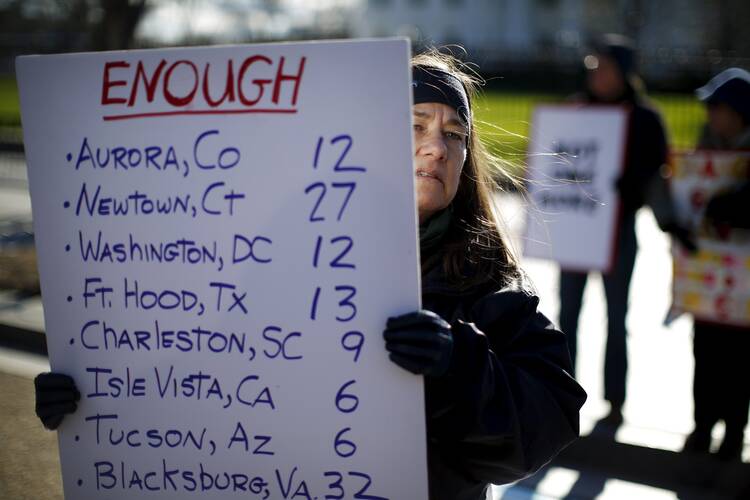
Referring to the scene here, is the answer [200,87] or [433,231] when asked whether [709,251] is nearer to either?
[433,231]

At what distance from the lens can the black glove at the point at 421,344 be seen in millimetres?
1512

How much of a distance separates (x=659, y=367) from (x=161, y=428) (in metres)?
4.51

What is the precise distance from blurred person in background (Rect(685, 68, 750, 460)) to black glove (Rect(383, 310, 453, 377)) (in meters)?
3.08

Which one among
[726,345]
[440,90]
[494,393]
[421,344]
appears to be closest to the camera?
[421,344]

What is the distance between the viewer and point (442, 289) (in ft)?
6.00

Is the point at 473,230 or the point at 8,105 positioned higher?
the point at 8,105

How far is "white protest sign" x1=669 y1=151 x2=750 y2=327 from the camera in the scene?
424cm

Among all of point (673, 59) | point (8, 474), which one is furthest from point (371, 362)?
point (673, 59)

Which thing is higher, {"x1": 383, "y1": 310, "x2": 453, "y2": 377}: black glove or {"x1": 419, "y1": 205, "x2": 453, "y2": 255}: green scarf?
{"x1": 419, "y1": 205, "x2": 453, "y2": 255}: green scarf

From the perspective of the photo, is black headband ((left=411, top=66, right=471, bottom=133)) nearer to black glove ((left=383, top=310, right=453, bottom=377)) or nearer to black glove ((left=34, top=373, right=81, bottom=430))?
black glove ((left=383, top=310, right=453, bottom=377))

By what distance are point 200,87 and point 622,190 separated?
360 cm

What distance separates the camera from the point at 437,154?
5.99 ft

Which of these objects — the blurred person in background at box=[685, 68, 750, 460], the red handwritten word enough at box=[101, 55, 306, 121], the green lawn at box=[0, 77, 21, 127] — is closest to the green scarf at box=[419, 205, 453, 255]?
the red handwritten word enough at box=[101, 55, 306, 121]

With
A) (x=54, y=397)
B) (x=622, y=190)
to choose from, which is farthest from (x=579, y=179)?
(x=54, y=397)
